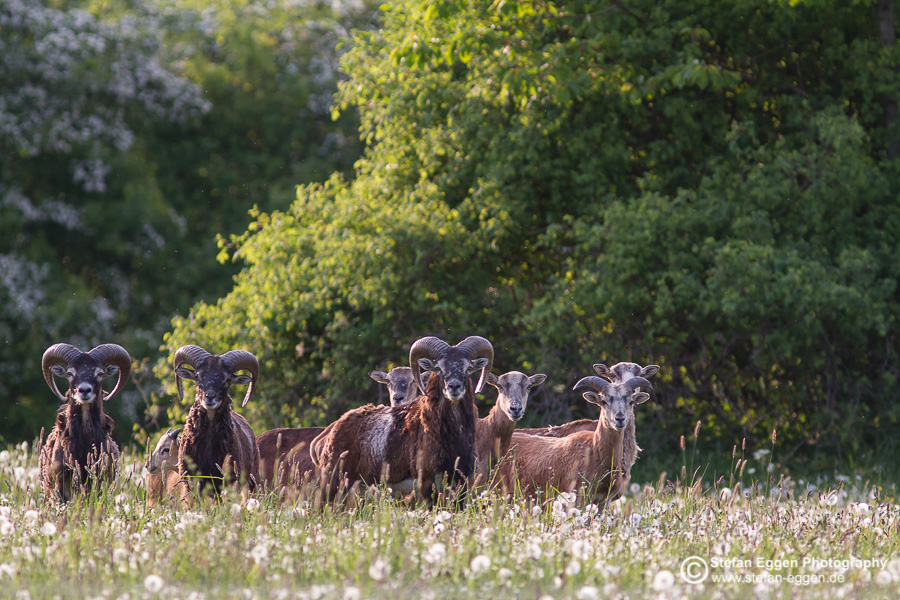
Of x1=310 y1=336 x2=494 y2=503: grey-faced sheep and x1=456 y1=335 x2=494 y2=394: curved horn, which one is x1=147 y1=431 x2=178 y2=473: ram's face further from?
x1=456 y1=335 x2=494 y2=394: curved horn

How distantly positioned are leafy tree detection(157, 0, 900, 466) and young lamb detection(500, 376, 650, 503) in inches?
152

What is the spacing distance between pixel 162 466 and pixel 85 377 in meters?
1.26

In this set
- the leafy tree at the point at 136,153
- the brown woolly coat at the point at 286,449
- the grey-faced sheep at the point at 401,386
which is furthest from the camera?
the leafy tree at the point at 136,153

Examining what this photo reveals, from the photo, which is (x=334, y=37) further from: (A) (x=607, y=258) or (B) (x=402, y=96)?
(A) (x=607, y=258)

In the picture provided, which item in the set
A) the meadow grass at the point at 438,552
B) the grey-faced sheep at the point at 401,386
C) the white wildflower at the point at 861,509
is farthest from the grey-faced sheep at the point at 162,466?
the white wildflower at the point at 861,509

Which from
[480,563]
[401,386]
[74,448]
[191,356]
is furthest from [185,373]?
[480,563]

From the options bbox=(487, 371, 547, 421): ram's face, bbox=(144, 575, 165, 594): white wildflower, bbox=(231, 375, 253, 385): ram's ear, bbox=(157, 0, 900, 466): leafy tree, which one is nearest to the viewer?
bbox=(144, 575, 165, 594): white wildflower

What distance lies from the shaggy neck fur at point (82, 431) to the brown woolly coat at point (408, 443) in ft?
6.61

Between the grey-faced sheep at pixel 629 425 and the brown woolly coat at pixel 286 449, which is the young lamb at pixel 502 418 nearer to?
the grey-faced sheep at pixel 629 425

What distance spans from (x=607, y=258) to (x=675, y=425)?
2982 mm

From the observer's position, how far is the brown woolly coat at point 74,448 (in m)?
9.59

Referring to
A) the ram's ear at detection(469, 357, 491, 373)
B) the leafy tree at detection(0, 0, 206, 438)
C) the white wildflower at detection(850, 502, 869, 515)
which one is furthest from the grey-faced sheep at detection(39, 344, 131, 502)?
the leafy tree at detection(0, 0, 206, 438)

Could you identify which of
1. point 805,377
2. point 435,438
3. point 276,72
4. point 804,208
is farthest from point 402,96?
point 276,72

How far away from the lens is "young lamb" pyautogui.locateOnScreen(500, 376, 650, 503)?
32.9ft
